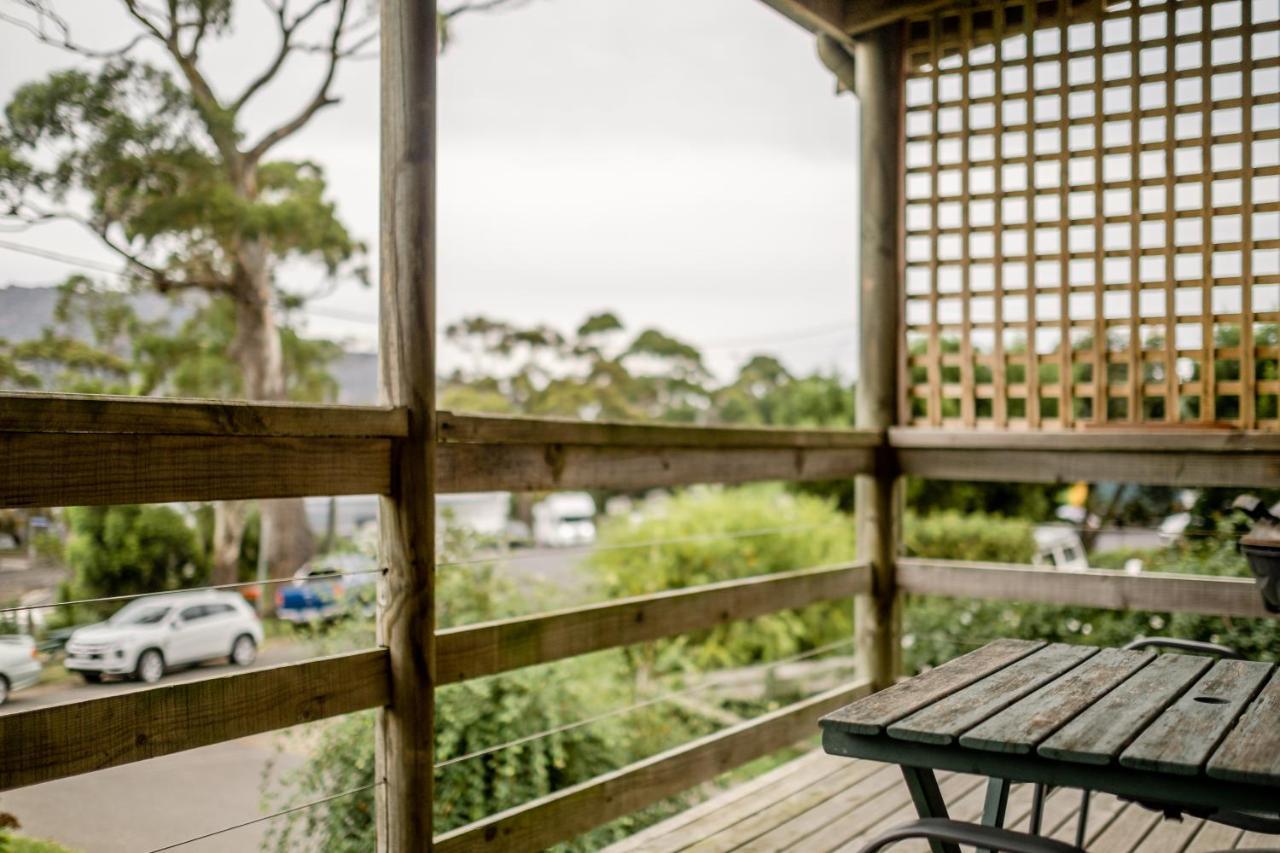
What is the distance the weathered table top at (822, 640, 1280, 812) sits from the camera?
1.19 meters

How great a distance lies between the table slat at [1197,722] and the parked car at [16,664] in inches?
148

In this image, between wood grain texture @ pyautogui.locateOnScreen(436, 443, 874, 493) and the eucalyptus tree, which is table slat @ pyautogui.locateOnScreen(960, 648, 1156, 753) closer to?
wood grain texture @ pyautogui.locateOnScreen(436, 443, 874, 493)

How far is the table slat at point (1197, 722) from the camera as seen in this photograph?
1189 millimetres

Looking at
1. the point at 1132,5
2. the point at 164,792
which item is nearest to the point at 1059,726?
the point at 1132,5

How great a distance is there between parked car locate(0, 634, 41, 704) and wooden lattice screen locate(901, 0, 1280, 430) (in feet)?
11.0

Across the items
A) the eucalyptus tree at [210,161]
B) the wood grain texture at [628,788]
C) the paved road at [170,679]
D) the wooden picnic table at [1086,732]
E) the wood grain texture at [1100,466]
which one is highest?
the eucalyptus tree at [210,161]

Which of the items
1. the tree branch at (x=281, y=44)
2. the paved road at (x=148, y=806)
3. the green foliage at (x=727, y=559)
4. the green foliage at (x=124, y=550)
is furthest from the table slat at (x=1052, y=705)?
the tree branch at (x=281, y=44)

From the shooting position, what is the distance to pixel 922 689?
155 cm

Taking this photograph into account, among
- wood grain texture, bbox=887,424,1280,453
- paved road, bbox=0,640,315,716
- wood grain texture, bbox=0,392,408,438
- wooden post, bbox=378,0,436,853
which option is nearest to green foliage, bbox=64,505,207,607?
paved road, bbox=0,640,315,716

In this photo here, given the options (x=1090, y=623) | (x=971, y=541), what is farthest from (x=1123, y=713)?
(x=971, y=541)

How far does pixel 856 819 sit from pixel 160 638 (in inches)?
199

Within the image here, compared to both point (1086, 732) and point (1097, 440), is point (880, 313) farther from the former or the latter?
point (1086, 732)

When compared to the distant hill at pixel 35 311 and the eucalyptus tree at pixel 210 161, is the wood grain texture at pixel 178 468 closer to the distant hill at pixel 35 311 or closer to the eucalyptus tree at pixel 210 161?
the distant hill at pixel 35 311

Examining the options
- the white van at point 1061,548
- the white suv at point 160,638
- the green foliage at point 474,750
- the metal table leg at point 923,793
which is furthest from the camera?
the white van at point 1061,548
